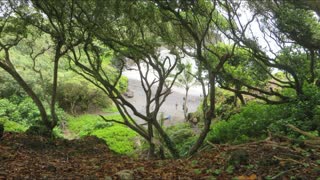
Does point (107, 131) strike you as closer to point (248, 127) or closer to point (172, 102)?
point (248, 127)

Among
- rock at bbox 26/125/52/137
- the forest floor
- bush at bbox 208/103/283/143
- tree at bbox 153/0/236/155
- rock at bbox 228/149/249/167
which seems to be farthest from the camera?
rock at bbox 26/125/52/137

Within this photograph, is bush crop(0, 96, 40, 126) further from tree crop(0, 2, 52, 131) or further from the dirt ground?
tree crop(0, 2, 52, 131)

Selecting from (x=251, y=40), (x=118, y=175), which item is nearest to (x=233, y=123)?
(x=251, y=40)

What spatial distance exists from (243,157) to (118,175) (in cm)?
161

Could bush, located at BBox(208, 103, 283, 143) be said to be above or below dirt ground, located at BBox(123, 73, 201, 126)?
below

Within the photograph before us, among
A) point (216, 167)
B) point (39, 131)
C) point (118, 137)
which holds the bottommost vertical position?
point (216, 167)

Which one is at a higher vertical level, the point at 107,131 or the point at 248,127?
the point at 107,131

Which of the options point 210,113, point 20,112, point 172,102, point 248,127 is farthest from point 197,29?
point 172,102

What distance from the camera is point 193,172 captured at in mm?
4656

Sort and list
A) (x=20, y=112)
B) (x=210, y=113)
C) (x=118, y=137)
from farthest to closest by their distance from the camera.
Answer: (x=20, y=112) < (x=118, y=137) < (x=210, y=113)

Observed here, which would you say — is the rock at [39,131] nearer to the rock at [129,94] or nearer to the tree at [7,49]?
the tree at [7,49]

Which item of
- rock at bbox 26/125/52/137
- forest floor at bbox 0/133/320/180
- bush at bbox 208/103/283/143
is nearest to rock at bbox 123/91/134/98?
bush at bbox 208/103/283/143

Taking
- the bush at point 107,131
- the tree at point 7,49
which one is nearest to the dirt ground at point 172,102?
the bush at point 107,131

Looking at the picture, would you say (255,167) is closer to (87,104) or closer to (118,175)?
(118,175)
